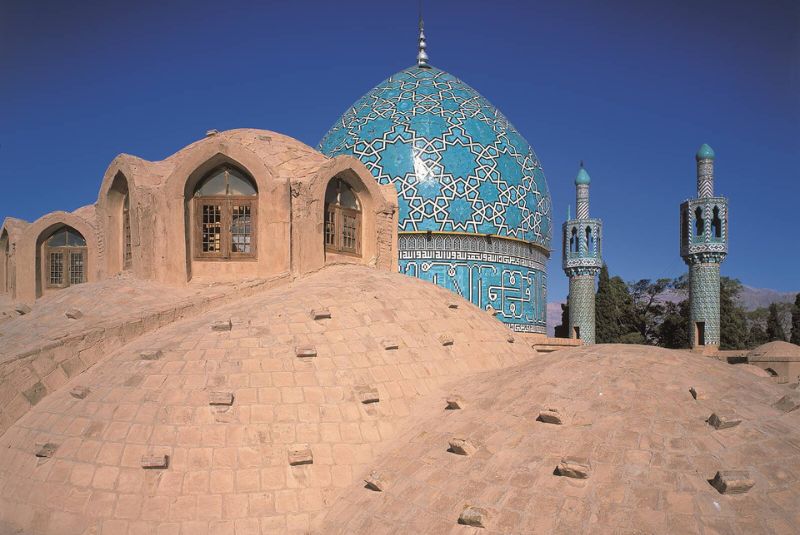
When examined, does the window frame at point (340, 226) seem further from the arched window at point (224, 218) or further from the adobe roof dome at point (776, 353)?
the adobe roof dome at point (776, 353)

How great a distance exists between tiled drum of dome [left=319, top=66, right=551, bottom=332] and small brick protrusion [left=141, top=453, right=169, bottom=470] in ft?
45.3

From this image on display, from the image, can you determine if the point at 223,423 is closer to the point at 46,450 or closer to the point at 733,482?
the point at 46,450

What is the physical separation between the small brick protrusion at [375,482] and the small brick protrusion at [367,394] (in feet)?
3.75

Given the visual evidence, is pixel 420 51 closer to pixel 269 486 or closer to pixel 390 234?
pixel 390 234

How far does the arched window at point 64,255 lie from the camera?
713 inches

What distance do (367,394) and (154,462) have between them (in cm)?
252

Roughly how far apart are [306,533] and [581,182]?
73.9ft

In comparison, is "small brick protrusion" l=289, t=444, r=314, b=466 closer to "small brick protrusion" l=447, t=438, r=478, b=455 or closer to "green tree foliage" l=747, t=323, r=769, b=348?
"small brick protrusion" l=447, t=438, r=478, b=455

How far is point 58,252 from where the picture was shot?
1820 centimetres

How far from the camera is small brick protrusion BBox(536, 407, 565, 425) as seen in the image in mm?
6383

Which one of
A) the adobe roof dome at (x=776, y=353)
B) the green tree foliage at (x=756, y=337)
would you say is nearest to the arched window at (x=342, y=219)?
the adobe roof dome at (x=776, y=353)

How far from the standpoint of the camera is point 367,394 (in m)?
8.03

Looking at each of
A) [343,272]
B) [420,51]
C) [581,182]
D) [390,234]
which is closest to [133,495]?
[343,272]

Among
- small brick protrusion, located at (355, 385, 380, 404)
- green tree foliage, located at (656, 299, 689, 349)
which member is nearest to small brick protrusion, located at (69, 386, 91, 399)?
small brick protrusion, located at (355, 385, 380, 404)
